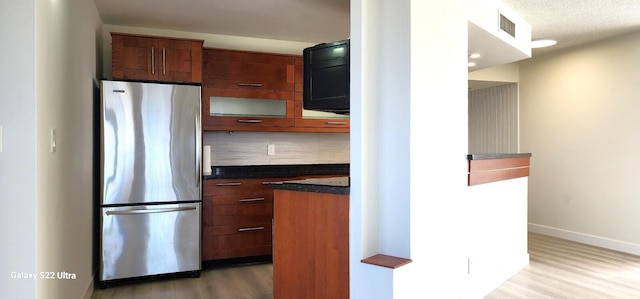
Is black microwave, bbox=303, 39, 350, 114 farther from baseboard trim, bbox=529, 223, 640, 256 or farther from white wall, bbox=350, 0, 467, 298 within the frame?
baseboard trim, bbox=529, 223, 640, 256

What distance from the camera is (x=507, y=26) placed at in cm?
357

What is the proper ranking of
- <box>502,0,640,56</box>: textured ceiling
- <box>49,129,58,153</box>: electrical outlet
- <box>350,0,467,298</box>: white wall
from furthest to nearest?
<box>502,0,640,56</box>: textured ceiling < <box>350,0,467,298</box>: white wall < <box>49,129,58,153</box>: electrical outlet

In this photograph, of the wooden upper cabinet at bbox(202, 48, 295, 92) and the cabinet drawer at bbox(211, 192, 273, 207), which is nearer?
the cabinet drawer at bbox(211, 192, 273, 207)

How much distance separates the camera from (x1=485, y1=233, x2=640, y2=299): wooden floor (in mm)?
3129

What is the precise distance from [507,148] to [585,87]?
1.40 m

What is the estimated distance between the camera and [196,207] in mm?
3574

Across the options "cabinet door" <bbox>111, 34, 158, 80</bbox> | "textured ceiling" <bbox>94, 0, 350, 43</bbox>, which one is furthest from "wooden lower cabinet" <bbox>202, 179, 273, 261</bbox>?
"textured ceiling" <bbox>94, 0, 350, 43</bbox>

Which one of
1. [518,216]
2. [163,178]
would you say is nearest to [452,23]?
[518,216]

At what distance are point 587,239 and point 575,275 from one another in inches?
59.9

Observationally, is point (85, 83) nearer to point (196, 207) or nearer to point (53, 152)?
point (53, 152)

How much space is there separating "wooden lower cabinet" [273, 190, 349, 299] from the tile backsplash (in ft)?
6.41

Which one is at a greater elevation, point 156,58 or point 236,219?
point 156,58

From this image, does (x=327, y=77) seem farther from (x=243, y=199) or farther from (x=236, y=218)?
(x=236, y=218)

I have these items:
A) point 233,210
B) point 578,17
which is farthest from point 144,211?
point 578,17
